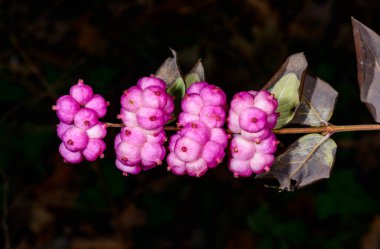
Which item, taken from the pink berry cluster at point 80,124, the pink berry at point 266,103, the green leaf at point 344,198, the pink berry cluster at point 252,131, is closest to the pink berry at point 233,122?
the pink berry cluster at point 252,131

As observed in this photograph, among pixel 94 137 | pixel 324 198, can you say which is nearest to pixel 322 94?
pixel 94 137

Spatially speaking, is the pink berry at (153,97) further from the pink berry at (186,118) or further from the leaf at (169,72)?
the leaf at (169,72)

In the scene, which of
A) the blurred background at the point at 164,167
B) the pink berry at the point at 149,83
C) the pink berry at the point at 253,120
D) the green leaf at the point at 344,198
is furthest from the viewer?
the blurred background at the point at 164,167

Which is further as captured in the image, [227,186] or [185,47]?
[185,47]

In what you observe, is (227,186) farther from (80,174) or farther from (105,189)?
(80,174)

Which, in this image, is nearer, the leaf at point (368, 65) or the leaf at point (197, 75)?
the leaf at point (368, 65)

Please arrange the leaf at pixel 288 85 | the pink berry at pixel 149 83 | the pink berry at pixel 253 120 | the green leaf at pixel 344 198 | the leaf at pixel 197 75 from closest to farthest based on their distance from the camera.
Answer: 1. the pink berry at pixel 253 120
2. the pink berry at pixel 149 83
3. the leaf at pixel 288 85
4. the leaf at pixel 197 75
5. the green leaf at pixel 344 198

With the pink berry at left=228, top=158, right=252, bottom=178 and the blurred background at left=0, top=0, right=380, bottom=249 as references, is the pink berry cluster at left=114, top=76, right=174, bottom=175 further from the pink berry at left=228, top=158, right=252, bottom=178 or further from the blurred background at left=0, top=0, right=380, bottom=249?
the blurred background at left=0, top=0, right=380, bottom=249
